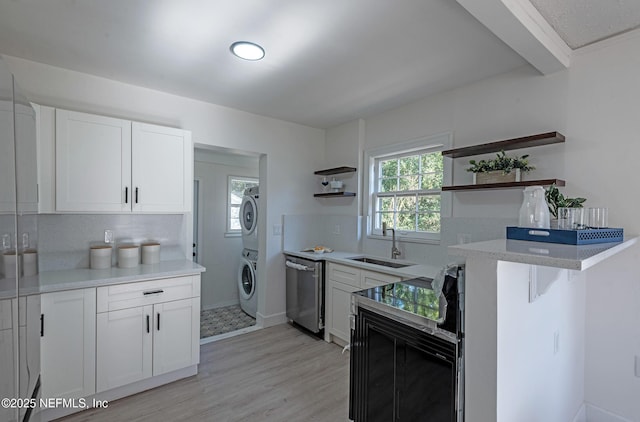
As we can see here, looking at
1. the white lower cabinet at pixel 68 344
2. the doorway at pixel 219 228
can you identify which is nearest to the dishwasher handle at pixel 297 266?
the doorway at pixel 219 228

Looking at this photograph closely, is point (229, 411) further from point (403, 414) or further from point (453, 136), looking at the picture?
point (453, 136)

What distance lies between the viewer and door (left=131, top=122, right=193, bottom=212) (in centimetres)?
241

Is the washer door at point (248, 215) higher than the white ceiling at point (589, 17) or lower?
lower

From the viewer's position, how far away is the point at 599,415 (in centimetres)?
188

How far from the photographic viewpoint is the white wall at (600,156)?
5.83ft

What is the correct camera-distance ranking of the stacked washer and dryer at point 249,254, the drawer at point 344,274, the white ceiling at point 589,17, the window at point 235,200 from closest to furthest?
1. the white ceiling at point 589,17
2. the drawer at point 344,274
3. the stacked washer and dryer at point 249,254
4. the window at point 235,200

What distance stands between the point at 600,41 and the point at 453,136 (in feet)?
3.47

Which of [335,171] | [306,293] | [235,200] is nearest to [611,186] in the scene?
[335,171]

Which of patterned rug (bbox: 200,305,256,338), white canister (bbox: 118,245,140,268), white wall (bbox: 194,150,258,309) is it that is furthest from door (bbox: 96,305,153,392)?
white wall (bbox: 194,150,258,309)

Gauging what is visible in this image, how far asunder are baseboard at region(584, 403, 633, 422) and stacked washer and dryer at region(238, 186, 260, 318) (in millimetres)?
3148

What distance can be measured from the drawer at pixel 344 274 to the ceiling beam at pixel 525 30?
6.71 feet

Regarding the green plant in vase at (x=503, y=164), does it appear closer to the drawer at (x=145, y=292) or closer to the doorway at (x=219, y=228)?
the drawer at (x=145, y=292)

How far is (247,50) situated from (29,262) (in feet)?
5.52

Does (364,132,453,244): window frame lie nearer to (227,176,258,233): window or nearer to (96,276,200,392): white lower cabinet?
(96,276,200,392): white lower cabinet
